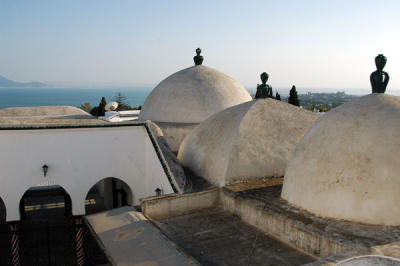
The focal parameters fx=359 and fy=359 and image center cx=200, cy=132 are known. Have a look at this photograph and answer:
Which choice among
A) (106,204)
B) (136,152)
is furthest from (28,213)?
(136,152)

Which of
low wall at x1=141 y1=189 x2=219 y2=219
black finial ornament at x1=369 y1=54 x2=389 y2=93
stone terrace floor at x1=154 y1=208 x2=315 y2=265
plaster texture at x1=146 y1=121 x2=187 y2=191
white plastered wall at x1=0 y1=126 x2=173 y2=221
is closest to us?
stone terrace floor at x1=154 y1=208 x2=315 y2=265

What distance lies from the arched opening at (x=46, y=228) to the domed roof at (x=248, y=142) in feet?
15.7

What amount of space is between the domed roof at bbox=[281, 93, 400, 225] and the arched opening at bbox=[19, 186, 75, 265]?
21.8 feet

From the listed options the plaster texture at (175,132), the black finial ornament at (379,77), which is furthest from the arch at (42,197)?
the black finial ornament at (379,77)

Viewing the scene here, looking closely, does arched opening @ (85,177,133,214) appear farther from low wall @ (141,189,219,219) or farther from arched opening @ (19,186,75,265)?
low wall @ (141,189,219,219)

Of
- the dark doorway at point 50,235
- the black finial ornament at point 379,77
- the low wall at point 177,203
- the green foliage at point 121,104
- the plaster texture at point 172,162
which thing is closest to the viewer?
the black finial ornament at point 379,77

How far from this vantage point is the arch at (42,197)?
15.7 m

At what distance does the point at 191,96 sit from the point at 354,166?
9.90 m

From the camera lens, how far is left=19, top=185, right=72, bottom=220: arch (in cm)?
1565

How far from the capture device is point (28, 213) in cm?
1617

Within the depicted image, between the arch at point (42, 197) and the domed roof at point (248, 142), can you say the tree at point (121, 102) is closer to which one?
the arch at point (42, 197)

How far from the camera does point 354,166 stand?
720 centimetres

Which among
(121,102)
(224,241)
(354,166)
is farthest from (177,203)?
(121,102)

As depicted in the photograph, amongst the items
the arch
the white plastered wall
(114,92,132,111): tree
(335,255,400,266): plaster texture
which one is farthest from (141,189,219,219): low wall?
(114,92,132,111): tree
